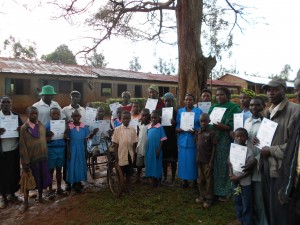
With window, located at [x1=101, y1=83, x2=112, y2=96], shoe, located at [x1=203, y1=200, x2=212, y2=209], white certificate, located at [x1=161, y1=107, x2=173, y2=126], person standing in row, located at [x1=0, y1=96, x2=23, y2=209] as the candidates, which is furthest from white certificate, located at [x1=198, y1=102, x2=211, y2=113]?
window, located at [x1=101, y1=83, x2=112, y2=96]

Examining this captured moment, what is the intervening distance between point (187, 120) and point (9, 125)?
9.86ft

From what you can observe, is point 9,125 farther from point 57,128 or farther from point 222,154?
point 222,154

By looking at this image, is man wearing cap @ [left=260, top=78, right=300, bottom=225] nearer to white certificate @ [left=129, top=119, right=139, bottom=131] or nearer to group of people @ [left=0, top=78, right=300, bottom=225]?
group of people @ [left=0, top=78, right=300, bottom=225]

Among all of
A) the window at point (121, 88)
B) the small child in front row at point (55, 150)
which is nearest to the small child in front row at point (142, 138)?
the small child in front row at point (55, 150)

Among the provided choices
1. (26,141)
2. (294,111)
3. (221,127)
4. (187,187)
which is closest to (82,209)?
(26,141)

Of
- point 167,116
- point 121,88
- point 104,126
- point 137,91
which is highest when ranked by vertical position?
point 121,88

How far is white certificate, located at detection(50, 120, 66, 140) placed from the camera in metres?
4.93

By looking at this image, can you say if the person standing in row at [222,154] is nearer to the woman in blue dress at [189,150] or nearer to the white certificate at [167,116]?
the woman in blue dress at [189,150]

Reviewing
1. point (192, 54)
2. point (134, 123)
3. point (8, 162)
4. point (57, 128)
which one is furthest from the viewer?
point (192, 54)

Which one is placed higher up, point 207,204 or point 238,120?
point 238,120

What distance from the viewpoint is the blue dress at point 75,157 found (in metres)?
5.19

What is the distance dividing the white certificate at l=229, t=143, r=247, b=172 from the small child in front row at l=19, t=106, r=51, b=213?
3.07 metres

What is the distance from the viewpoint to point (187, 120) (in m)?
5.02

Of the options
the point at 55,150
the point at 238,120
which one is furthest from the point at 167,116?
the point at 55,150
